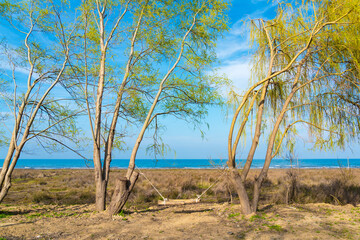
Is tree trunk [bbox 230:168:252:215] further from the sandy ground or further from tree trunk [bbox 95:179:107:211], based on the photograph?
tree trunk [bbox 95:179:107:211]

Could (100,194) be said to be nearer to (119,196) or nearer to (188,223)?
(119,196)

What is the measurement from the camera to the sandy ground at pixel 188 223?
4.68 metres

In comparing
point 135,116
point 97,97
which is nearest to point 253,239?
point 135,116

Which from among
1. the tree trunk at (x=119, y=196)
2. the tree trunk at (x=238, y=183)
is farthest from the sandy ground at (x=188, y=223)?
the tree trunk at (x=238, y=183)

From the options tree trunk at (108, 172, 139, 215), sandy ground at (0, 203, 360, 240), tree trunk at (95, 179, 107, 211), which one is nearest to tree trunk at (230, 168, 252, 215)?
sandy ground at (0, 203, 360, 240)

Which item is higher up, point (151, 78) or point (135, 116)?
point (151, 78)

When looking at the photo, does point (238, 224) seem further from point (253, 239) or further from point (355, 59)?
point (355, 59)

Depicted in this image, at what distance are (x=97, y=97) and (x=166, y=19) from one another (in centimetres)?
279

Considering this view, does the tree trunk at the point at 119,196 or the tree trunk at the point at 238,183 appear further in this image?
the tree trunk at the point at 119,196

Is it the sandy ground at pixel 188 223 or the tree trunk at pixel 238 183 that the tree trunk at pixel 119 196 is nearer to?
the sandy ground at pixel 188 223

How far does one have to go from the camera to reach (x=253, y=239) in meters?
4.41

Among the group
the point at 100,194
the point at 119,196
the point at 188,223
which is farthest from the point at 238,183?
the point at 100,194

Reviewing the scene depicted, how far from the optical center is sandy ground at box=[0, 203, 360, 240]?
4.68 meters

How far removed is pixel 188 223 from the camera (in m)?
5.51
